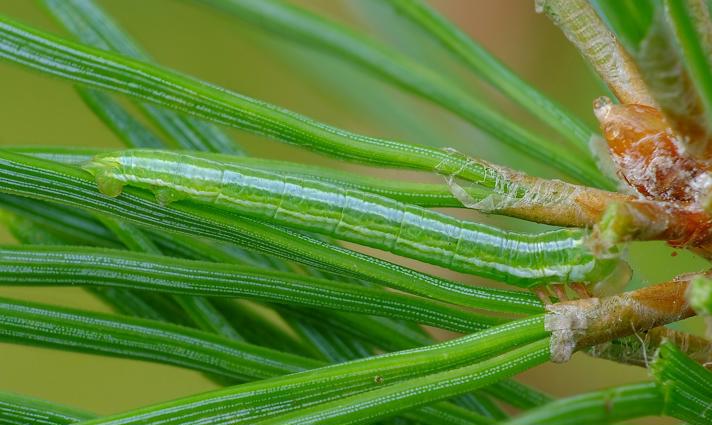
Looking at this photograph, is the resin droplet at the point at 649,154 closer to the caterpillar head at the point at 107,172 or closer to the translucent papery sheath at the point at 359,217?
the translucent papery sheath at the point at 359,217

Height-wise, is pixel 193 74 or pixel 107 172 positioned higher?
pixel 193 74

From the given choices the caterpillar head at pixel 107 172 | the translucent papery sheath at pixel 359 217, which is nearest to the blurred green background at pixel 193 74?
the translucent papery sheath at pixel 359 217

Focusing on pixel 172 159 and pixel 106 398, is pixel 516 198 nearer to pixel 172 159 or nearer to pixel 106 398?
pixel 172 159

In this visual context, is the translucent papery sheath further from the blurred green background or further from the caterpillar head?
the blurred green background

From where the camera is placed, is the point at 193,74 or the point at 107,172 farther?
the point at 193,74

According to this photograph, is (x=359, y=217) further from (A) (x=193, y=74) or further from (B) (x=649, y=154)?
(A) (x=193, y=74)

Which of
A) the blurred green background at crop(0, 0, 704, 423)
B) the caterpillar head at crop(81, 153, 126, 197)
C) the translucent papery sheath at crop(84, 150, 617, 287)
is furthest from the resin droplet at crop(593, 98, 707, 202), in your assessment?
the blurred green background at crop(0, 0, 704, 423)

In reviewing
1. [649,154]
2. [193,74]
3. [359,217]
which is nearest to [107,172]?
[359,217]

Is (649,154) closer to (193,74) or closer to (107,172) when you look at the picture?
(107,172)

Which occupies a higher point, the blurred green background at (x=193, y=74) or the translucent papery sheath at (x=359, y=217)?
the blurred green background at (x=193, y=74)
